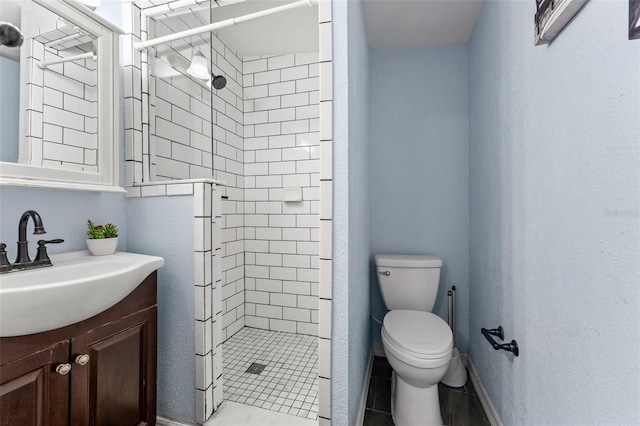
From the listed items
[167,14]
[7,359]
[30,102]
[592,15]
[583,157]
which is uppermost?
[167,14]

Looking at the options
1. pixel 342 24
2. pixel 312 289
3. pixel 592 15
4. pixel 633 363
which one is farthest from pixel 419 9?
pixel 312 289

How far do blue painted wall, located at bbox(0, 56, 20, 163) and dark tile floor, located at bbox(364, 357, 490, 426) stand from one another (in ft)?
6.32

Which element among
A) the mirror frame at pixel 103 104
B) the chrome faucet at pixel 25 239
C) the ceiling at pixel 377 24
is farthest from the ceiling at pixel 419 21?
the chrome faucet at pixel 25 239

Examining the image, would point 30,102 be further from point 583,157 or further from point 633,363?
point 633,363

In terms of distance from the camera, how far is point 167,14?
59.3 inches

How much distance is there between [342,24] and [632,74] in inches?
35.1

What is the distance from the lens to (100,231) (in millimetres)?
1271

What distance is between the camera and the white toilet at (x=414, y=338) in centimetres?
137

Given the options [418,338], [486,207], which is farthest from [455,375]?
[486,207]

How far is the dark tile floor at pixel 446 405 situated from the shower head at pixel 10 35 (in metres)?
2.20

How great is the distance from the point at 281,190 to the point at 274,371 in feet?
4.44

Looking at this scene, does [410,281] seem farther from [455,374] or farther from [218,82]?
[218,82]

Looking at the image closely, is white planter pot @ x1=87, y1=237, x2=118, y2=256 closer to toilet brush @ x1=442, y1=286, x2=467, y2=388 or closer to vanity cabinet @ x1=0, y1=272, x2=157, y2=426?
vanity cabinet @ x1=0, y1=272, x2=157, y2=426

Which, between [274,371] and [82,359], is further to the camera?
[274,371]
